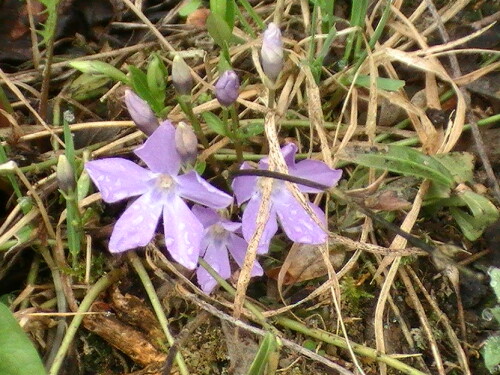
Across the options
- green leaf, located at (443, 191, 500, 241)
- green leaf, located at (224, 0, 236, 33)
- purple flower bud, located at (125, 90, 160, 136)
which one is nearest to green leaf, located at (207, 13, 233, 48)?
green leaf, located at (224, 0, 236, 33)

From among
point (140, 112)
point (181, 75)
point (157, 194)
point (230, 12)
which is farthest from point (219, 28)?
point (157, 194)

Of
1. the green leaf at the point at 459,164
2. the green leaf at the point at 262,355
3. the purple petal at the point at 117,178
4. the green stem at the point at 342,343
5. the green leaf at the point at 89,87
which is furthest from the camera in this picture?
the green leaf at the point at 89,87

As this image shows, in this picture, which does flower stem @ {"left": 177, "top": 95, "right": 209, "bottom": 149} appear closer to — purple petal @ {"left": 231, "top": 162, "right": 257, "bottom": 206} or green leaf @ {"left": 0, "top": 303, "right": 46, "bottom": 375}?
purple petal @ {"left": 231, "top": 162, "right": 257, "bottom": 206}

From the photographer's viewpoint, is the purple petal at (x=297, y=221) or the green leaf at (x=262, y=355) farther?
the purple petal at (x=297, y=221)

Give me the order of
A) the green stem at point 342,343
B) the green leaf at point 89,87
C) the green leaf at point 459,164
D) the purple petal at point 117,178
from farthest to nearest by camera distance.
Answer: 1. the green leaf at point 89,87
2. the green leaf at point 459,164
3. the green stem at point 342,343
4. the purple petal at point 117,178

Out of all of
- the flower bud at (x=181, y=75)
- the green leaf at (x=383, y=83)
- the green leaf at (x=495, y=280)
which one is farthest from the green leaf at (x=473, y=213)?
the flower bud at (x=181, y=75)

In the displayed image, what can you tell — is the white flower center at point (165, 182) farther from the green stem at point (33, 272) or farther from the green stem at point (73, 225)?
the green stem at point (33, 272)

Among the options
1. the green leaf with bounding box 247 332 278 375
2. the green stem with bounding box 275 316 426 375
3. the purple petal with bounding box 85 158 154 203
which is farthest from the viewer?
the green stem with bounding box 275 316 426 375
